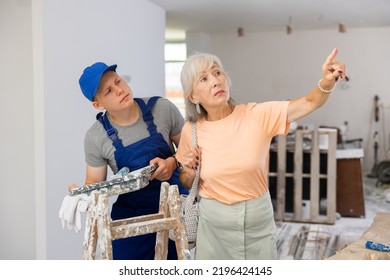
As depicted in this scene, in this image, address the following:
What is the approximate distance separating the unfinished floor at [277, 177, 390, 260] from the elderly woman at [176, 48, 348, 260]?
2.13 metres

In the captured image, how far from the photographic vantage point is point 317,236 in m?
4.42

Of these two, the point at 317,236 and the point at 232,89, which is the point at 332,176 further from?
the point at 232,89

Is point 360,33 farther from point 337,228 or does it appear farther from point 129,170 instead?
point 129,170

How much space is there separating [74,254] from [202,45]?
203 inches

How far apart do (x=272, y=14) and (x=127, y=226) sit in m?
4.48

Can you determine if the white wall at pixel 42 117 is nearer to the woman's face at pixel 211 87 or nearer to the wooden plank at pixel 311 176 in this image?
the woman's face at pixel 211 87

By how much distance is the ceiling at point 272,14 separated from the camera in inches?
196

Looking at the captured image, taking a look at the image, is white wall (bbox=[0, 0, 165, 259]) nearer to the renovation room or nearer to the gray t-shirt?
the renovation room

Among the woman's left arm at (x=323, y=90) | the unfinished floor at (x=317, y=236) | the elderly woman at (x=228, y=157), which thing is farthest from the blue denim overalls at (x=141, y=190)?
the unfinished floor at (x=317, y=236)

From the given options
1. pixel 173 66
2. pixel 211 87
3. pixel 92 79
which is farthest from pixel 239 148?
pixel 173 66

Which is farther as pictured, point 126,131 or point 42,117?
point 42,117

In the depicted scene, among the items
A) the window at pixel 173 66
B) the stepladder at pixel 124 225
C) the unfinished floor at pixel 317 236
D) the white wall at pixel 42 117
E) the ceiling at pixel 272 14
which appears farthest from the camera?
the window at pixel 173 66

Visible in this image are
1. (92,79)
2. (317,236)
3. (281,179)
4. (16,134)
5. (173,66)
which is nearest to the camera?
(92,79)

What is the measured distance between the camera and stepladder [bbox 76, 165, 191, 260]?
5.58 ft
